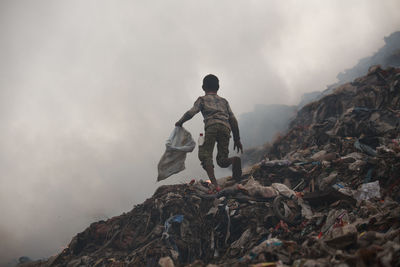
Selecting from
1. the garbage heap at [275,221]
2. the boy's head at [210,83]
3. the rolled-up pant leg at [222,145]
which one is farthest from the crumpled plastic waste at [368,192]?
the boy's head at [210,83]

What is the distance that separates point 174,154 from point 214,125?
1.00 meters

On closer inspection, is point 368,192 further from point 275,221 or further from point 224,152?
point 224,152

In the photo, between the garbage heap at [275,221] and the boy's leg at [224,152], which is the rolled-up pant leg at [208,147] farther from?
the garbage heap at [275,221]

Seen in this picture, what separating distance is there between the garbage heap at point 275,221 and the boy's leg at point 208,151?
331 mm

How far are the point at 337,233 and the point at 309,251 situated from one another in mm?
295

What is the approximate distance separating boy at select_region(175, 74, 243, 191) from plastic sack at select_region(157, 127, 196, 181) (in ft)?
0.79

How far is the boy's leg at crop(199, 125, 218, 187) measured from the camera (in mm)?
4402

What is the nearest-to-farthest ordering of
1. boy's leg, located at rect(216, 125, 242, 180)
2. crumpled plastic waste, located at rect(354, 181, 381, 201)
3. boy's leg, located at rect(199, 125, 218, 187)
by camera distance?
crumpled plastic waste, located at rect(354, 181, 381, 201), boy's leg, located at rect(199, 125, 218, 187), boy's leg, located at rect(216, 125, 242, 180)

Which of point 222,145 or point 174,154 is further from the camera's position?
point 174,154

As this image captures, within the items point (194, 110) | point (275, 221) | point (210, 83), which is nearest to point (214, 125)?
point (194, 110)

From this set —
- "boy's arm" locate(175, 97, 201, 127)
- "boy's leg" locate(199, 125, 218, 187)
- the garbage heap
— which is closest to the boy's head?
"boy's arm" locate(175, 97, 201, 127)

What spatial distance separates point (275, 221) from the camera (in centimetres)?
316

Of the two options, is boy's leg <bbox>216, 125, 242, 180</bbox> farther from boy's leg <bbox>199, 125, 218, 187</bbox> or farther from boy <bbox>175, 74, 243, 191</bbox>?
boy's leg <bbox>199, 125, 218, 187</bbox>

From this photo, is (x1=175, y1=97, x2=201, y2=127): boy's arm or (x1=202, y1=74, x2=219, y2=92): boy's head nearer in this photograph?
(x1=175, y1=97, x2=201, y2=127): boy's arm
